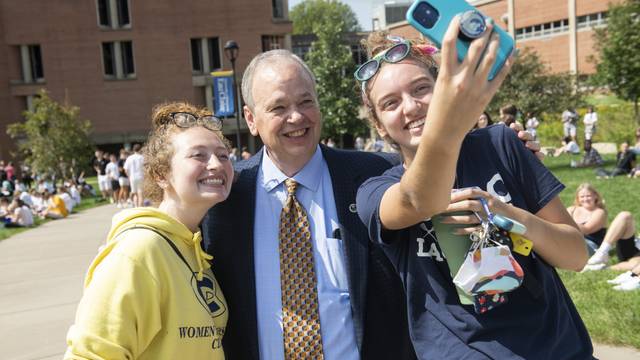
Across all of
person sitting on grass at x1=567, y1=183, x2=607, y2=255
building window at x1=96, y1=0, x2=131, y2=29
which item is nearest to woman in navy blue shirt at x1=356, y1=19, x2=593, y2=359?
person sitting on grass at x1=567, y1=183, x2=607, y2=255

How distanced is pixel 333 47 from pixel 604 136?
1899 cm

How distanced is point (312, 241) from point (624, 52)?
24.3 metres

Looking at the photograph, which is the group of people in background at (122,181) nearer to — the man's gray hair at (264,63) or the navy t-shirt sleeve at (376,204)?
the man's gray hair at (264,63)

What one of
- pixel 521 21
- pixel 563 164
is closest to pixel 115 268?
pixel 563 164

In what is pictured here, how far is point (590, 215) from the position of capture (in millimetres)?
7980

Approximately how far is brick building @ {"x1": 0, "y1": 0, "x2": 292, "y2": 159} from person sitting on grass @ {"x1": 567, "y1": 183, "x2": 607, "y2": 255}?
3431 cm

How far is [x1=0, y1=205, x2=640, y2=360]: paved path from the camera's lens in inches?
231

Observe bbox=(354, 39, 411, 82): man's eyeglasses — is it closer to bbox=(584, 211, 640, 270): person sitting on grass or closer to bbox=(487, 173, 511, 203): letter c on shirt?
bbox=(487, 173, 511, 203): letter c on shirt

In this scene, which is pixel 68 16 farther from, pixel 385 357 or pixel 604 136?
pixel 385 357

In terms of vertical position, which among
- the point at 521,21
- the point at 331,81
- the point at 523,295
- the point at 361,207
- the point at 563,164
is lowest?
the point at 563,164

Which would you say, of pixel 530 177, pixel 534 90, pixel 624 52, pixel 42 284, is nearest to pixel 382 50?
pixel 530 177

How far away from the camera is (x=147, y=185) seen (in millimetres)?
2625

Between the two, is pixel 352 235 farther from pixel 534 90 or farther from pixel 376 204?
pixel 534 90

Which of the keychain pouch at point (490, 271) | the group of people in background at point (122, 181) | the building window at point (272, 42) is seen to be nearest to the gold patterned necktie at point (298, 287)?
the keychain pouch at point (490, 271)
